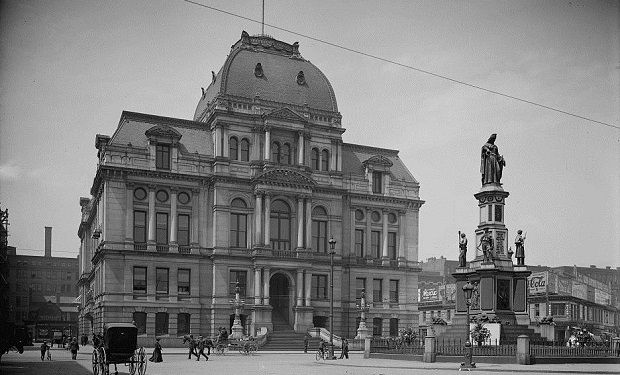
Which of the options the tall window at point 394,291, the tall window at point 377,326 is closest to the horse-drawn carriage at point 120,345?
the tall window at point 377,326

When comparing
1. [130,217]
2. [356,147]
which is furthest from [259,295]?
[356,147]

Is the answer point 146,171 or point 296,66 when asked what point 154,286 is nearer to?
point 146,171

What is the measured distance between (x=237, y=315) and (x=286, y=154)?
15.7 m

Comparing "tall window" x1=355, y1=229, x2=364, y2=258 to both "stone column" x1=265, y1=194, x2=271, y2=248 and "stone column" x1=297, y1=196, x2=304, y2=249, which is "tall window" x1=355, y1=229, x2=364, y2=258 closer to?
"stone column" x1=297, y1=196, x2=304, y2=249

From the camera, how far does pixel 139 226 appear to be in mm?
60844

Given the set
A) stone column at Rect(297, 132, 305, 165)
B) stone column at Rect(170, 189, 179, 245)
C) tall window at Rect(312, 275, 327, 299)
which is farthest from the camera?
tall window at Rect(312, 275, 327, 299)

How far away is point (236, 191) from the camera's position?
6359cm

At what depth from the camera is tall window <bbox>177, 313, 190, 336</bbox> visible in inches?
2413

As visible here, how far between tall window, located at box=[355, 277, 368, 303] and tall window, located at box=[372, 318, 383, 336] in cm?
243

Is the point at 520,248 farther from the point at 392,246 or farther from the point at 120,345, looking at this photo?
the point at 392,246

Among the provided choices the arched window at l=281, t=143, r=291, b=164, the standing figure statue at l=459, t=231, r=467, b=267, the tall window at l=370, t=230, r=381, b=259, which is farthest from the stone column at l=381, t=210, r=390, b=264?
the standing figure statue at l=459, t=231, r=467, b=267

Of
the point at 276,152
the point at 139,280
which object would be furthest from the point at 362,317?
the point at 139,280

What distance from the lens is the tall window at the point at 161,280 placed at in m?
60.8

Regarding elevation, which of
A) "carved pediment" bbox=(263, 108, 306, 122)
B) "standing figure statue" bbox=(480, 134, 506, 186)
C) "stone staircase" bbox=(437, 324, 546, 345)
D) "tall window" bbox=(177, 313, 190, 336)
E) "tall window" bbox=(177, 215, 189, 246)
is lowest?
"tall window" bbox=(177, 313, 190, 336)
